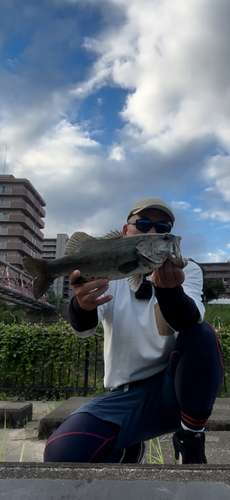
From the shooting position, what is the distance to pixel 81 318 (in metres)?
2.19

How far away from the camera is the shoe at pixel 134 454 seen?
225 centimetres

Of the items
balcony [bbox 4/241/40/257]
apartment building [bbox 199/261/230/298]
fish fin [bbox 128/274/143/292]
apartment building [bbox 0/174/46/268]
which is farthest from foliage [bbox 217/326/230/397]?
apartment building [bbox 199/261/230/298]

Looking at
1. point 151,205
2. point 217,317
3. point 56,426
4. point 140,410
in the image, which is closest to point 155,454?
point 140,410

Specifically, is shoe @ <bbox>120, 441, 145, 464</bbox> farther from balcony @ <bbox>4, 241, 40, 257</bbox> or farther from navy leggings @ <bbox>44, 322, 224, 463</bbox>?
balcony @ <bbox>4, 241, 40, 257</bbox>

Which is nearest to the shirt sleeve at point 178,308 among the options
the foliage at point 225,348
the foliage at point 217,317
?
the foliage at point 225,348

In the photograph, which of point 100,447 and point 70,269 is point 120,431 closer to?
point 100,447

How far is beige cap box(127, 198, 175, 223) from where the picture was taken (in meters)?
2.46

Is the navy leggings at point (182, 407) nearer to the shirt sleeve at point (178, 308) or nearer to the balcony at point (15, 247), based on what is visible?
the shirt sleeve at point (178, 308)

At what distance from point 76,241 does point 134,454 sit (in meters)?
1.44

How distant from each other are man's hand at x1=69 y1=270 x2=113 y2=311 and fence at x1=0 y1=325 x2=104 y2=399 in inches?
191

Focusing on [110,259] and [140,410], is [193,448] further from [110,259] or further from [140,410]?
[110,259]

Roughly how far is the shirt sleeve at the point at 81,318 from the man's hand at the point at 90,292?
9 centimetres

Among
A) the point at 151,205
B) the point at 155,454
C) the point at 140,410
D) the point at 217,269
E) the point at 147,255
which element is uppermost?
the point at 217,269

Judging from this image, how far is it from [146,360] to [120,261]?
0.72m
